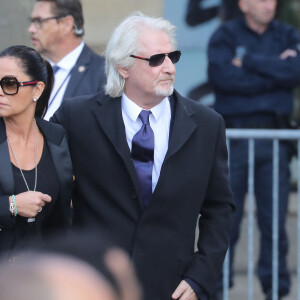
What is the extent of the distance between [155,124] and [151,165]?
171mm

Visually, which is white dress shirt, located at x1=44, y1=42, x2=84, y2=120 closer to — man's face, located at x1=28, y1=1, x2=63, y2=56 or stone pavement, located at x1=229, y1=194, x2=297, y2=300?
man's face, located at x1=28, y1=1, x2=63, y2=56

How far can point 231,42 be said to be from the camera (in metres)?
5.28

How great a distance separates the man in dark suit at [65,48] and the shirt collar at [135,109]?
3.83 feet

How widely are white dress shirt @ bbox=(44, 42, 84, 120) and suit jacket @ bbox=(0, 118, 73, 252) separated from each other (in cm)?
134

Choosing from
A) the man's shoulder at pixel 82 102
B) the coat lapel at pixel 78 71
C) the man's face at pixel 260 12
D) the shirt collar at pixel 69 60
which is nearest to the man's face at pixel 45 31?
the shirt collar at pixel 69 60

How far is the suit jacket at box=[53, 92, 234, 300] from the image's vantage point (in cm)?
287

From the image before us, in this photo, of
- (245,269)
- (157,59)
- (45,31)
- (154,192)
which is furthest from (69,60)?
(245,269)

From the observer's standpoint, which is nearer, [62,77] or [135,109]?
[135,109]

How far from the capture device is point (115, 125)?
2.91 metres

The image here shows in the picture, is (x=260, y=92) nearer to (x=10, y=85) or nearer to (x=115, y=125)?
(x=115, y=125)

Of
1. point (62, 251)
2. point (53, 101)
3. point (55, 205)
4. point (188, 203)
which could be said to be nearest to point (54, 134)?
point (55, 205)

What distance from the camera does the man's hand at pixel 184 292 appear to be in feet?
9.51

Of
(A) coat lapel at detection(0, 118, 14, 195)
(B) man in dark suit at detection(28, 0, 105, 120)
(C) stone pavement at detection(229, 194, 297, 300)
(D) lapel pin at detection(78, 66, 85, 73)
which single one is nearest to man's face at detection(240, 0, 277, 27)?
(B) man in dark suit at detection(28, 0, 105, 120)

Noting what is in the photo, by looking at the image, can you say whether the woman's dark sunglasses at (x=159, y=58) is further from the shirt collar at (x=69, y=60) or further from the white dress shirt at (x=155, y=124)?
the shirt collar at (x=69, y=60)
